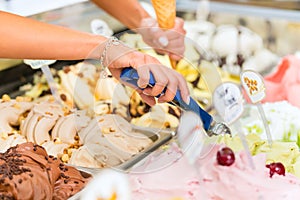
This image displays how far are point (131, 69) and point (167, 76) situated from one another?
0.10 m

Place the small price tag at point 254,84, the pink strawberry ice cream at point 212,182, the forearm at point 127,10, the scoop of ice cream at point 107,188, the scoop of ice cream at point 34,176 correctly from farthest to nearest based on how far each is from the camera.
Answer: the forearm at point 127,10, the small price tag at point 254,84, the pink strawberry ice cream at point 212,182, the scoop of ice cream at point 34,176, the scoop of ice cream at point 107,188

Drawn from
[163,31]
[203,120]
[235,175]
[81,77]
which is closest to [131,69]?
[203,120]

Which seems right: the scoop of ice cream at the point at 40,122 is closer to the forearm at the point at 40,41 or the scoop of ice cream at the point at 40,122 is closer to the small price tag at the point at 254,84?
the forearm at the point at 40,41

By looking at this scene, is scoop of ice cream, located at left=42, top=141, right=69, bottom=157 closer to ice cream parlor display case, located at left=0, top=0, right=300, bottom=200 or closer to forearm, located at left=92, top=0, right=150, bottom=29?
ice cream parlor display case, located at left=0, top=0, right=300, bottom=200

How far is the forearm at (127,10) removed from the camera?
2.08 metres

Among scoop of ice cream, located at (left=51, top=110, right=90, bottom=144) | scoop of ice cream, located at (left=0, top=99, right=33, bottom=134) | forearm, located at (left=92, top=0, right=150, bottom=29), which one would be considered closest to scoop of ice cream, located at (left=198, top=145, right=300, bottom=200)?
scoop of ice cream, located at (left=51, top=110, right=90, bottom=144)

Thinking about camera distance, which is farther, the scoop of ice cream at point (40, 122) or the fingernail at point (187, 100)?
the scoop of ice cream at point (40, 122)

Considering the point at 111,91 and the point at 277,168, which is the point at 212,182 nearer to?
the point at 277,168

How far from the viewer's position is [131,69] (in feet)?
4.55

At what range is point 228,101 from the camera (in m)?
1.55

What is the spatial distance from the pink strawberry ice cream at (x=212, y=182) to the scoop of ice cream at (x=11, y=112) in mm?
504

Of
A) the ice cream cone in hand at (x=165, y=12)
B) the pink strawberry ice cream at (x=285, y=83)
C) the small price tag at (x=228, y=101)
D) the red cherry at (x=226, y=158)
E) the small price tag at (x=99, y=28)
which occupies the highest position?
the ice cream cone in hand at (x=165, y=12)

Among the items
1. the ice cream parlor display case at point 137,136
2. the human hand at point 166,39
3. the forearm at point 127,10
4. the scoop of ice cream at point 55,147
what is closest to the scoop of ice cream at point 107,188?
the ice cream parlor display case at point 137,136

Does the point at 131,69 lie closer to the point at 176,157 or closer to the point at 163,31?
the point at 176,157
